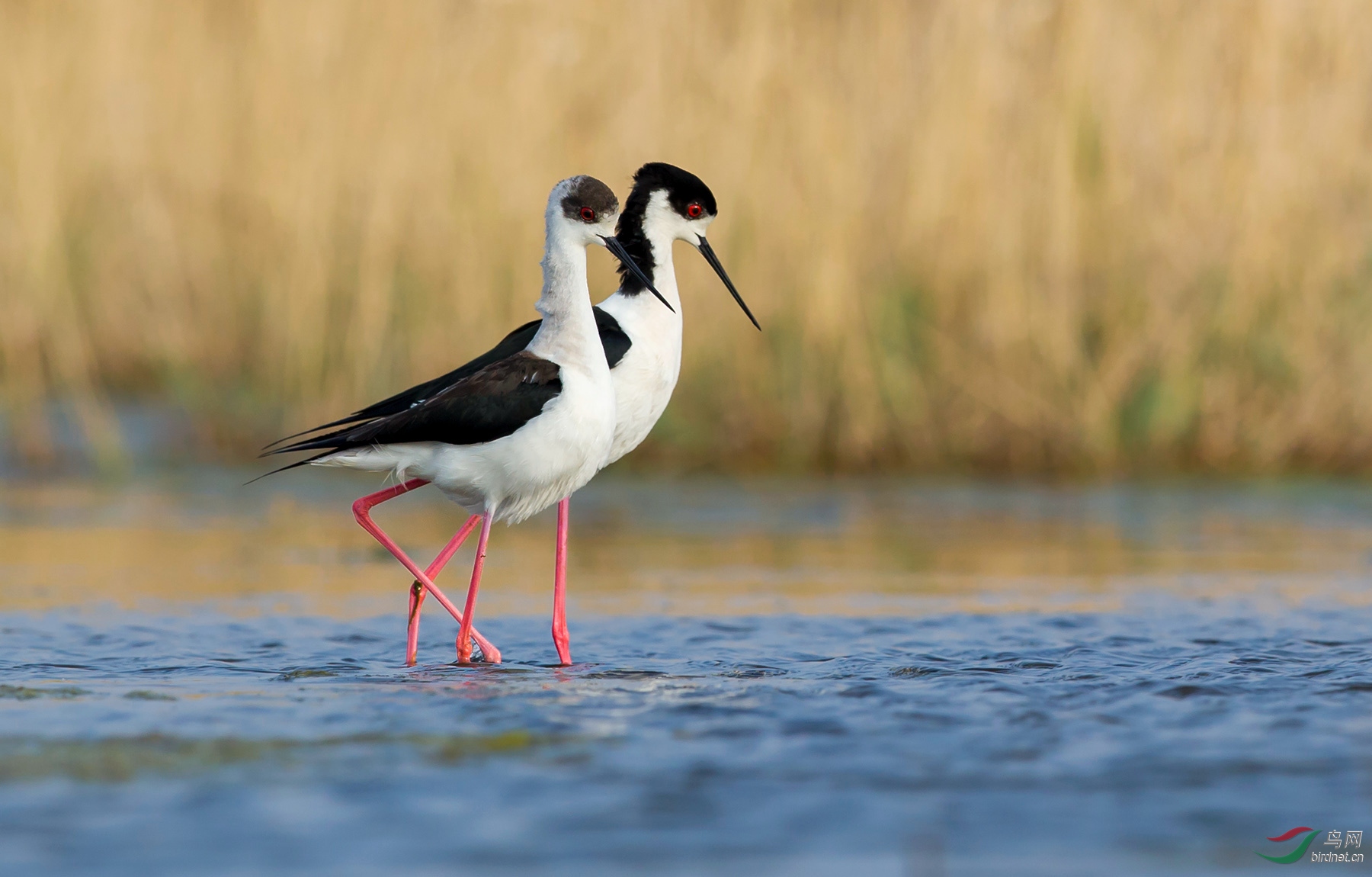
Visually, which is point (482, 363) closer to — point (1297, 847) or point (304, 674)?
point (304, 674)

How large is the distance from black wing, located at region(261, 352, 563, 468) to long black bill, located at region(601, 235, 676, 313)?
0.50m

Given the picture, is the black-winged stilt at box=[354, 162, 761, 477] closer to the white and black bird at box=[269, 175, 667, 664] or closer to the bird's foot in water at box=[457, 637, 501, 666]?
the white and black bird at box=[269, 175, 667, 664]

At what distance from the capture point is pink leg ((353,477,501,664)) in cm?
557

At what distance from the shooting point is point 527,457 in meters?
5.30

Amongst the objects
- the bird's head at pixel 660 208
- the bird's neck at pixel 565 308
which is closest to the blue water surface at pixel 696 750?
the bird's neck at pixel 565 308

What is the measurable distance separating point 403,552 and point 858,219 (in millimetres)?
3675

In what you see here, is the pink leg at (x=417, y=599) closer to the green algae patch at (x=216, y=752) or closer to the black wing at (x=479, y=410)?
the black wing at (x=479, y=410)

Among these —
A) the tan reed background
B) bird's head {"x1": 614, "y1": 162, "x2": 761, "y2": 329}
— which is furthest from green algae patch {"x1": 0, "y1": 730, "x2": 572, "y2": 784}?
the tan reed background

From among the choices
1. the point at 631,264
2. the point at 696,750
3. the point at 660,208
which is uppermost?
the point at 660,208

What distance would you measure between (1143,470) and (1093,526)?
1226 mm

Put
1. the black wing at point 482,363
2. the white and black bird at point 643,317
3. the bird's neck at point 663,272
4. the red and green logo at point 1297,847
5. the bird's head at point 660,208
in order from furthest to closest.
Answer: the bird's head at point 660,208
the bird's neck at point 663,272
the white and black bird at point 643,317
the black wing at point 482,363
the red and green logo at point 1297,847


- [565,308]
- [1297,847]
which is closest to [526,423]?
[565,308]

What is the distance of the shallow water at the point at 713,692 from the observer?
3.30m

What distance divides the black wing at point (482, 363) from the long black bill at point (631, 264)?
0.18 meters
